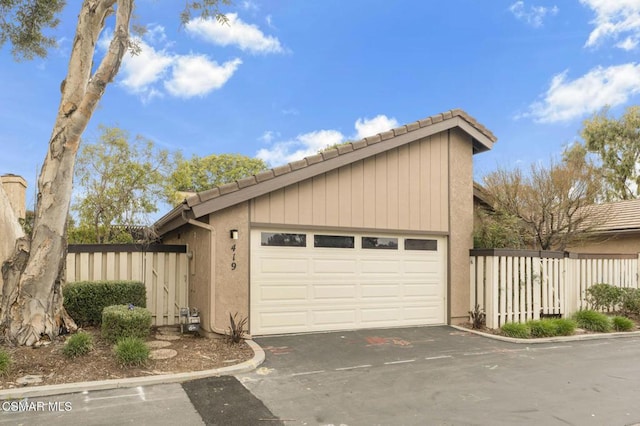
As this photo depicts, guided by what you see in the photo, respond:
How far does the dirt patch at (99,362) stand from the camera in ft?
18.3

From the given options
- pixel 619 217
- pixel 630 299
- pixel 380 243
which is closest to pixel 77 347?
pixel 380 243

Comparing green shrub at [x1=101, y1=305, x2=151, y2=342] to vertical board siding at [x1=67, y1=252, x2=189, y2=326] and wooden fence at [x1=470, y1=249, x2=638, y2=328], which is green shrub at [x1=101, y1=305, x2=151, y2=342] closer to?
vertical board siding at [x1=67, y1=252, x2=189, y2=326]

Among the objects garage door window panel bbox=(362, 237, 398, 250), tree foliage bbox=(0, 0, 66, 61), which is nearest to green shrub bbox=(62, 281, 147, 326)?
garage door window panel bbox=(362, 237, 398, 250)

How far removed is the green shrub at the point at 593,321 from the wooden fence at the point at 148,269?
9.52 metres

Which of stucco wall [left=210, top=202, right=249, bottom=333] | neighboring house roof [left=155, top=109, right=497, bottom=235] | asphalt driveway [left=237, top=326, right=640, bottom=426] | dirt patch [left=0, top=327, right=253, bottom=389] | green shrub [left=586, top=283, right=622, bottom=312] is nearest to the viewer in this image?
asphalt driveway [left=237, top=326, right=640, bottom=426]

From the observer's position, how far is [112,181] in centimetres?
1741

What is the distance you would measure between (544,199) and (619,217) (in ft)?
21.5

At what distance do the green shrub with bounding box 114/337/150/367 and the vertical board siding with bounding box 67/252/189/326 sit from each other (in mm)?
3590

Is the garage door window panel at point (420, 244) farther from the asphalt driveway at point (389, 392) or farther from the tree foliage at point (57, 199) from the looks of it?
the tree foliage at point (57, 199)

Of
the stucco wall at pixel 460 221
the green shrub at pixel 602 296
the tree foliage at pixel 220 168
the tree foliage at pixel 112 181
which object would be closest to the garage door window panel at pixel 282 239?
the stucco wall at pixel 460 221

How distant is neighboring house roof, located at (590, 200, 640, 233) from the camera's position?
1305 cm

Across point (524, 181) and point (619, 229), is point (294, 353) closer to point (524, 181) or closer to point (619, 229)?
point (524, 181)

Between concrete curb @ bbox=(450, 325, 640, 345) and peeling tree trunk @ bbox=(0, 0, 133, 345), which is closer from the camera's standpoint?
peeling tree trunk @ bbox=(0, 0, 133, 345)

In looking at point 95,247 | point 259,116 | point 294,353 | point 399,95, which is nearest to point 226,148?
point 259,116
